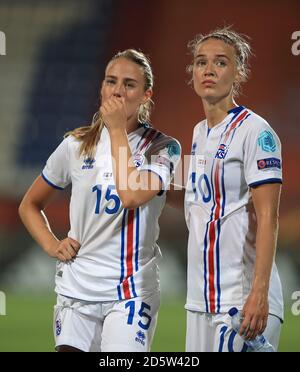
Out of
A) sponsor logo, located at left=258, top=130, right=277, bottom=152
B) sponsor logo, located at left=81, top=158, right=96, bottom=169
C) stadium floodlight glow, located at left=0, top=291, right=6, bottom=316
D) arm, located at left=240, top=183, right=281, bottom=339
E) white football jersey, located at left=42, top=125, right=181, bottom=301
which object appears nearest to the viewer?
arm, located at left=240, top=183, right=281, bottom=339

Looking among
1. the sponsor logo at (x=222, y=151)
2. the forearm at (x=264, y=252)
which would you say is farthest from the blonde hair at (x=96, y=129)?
the forearm at (x=264, y=252)

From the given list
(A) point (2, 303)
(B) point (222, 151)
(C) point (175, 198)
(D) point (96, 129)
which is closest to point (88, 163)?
(D) point (96, 129)

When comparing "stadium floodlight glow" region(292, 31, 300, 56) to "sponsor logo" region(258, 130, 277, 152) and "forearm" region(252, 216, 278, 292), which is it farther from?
"forearm" region(252, 216, 278, 292)

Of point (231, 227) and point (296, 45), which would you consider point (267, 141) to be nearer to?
point (231, 227)

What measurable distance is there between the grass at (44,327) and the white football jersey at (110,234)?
1.95 meters

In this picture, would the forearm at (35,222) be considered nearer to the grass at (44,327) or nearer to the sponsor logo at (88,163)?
the sponsor logo at (88,163)

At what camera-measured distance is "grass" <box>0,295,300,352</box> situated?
4.74m

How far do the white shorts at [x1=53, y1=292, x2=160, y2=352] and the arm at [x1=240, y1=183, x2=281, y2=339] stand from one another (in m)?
0.40

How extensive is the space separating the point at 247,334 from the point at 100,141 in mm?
956

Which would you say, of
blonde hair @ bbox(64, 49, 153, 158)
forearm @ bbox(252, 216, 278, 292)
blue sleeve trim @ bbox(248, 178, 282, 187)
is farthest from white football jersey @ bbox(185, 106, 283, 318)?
blonde hair @ bbox(64, 49, 153, 158)

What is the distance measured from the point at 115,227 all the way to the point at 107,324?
1.17ft

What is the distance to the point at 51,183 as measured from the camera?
10.0 feet
